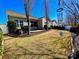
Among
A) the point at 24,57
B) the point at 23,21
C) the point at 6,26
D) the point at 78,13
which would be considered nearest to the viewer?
the point at 78,13

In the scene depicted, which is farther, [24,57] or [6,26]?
[6,26]

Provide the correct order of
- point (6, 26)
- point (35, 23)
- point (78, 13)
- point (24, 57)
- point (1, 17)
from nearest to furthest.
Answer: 1. point (78, 13)
2. point (24, 57)
3. point (1, 17)
4. point (6, 26)
5. point (35, 23)

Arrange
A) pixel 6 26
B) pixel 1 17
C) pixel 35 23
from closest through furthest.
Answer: pixel 1 17 < pixel 6 26 < pixel 35 23

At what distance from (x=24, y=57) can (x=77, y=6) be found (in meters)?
4.62

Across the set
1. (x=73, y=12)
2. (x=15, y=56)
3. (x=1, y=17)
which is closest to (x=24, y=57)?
(x=15, y=56)

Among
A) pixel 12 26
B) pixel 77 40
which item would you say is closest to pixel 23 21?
pixel 12 26

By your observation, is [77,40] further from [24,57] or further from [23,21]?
[23,21]

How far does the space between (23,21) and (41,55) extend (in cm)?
2426

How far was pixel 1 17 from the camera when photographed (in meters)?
22.2

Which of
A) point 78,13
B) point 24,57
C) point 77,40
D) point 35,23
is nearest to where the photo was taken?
point 78,13

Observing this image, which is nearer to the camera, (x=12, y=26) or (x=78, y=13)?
(x=78, y=13)

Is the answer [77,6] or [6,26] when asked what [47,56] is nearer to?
[77,6]

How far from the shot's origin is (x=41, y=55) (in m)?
10.3

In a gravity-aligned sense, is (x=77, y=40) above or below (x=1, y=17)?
below
